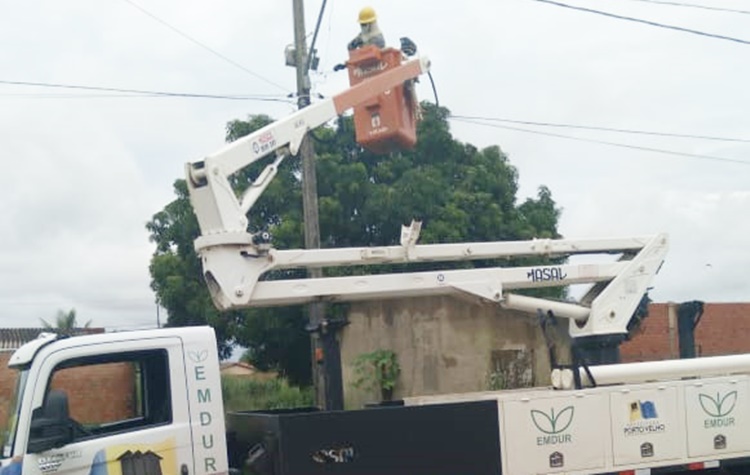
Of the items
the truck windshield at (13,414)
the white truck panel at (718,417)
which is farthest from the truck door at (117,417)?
the white truck panel at (718,417)

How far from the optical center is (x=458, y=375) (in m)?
17.6

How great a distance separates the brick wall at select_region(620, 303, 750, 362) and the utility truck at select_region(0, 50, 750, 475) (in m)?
11.6

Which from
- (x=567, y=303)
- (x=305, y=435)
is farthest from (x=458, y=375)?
(x=305, y=435)

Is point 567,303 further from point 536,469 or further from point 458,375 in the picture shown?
point 458,375

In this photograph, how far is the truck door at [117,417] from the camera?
750 cm

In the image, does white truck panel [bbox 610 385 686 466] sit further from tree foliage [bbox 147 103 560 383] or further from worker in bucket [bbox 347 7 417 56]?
tree foliage [bbox 147 103 560 383]

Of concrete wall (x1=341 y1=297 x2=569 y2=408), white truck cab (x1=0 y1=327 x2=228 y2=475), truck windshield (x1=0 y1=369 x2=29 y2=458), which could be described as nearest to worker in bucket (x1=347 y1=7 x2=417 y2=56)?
white truck cab (x1=0 y1=327 x2=228 y2=475)

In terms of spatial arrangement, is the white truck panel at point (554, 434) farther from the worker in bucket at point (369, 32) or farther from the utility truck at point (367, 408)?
the worker in bucket at point (369, 32)

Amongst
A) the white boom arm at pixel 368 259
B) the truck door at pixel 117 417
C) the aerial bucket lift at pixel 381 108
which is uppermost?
the aerial bucket lift at pixel 381 108

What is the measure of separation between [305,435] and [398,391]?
8.26 m

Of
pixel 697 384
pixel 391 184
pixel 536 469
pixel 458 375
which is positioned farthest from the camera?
pixel 391 184

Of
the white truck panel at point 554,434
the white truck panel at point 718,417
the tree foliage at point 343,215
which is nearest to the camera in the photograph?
the white truck panel at point 554,434

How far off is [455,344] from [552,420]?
8.90 meters

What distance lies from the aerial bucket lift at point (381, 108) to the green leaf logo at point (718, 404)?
13.0 ft
